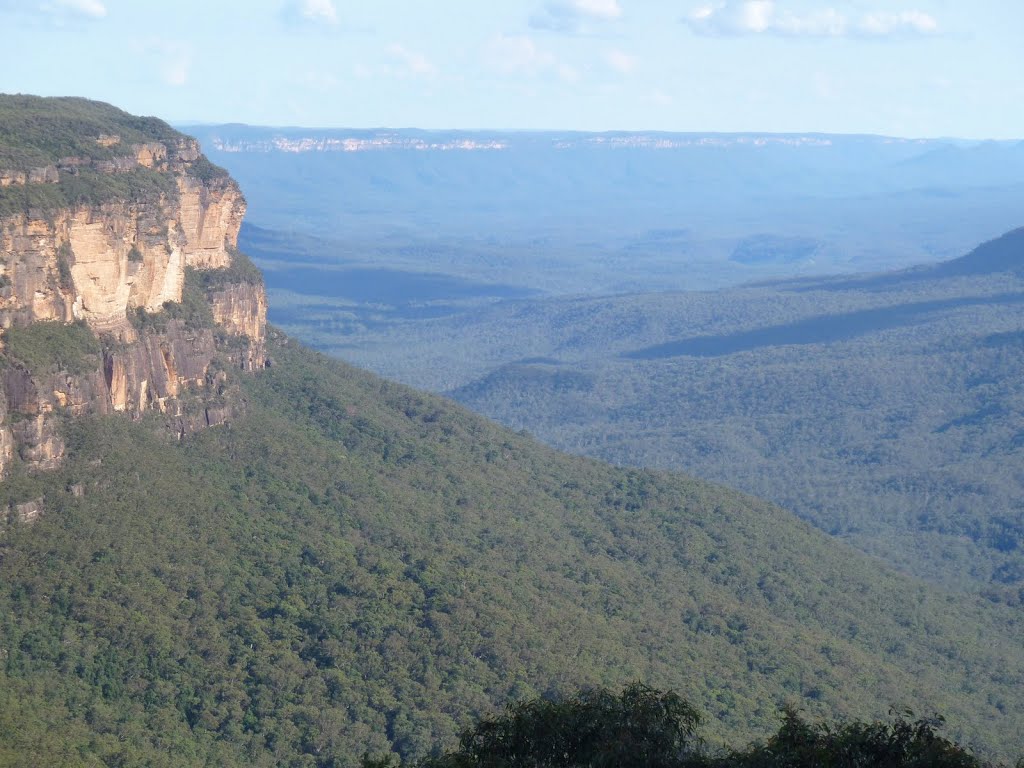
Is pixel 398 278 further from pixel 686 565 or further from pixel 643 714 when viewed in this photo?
pixel 643 714

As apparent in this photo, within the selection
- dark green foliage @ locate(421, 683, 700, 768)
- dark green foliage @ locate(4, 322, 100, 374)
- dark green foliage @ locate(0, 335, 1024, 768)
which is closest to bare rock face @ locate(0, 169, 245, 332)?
dark green foliage @ locate(4, 322, 100, 374)

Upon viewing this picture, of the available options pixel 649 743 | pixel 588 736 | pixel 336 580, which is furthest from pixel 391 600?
pixel 649 743

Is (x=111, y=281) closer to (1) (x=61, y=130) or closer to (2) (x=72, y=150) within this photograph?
(2) (x=72, y=150)

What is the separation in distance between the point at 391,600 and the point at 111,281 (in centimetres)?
1104

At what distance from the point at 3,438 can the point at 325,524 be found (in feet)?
31.2

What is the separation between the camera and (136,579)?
32.5 m

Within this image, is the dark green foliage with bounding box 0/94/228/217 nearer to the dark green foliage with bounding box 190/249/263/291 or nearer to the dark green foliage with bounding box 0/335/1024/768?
the dark green foliage with bounding box 190/249/263/291

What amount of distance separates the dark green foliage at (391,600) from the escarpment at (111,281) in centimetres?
117

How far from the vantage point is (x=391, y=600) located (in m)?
34.8

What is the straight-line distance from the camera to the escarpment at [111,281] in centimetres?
3378

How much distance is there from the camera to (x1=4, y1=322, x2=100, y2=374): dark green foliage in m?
33.4

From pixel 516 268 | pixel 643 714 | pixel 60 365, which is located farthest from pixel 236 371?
pixel 516 268

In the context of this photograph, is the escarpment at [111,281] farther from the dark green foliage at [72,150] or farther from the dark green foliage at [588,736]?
the dark green foliage at [588,736]

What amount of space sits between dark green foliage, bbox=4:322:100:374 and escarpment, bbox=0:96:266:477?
3 cm
